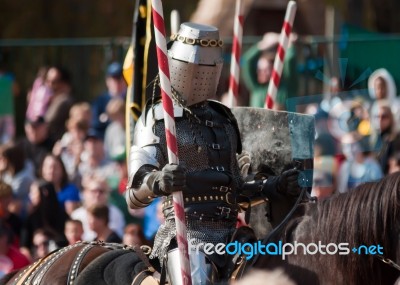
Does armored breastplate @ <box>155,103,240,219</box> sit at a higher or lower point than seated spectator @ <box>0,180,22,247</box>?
higher

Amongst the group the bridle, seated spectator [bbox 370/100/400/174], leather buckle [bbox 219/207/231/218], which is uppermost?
leather buckle [bbox 219/207/231/218]

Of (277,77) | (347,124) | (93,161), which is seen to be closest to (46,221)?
(93,161)

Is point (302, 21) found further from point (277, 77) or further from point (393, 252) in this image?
point (393, 252)

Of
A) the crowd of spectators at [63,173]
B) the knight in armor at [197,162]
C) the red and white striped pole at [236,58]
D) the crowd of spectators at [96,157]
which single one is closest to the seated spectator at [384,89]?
the crowd of spectators at [96,157]

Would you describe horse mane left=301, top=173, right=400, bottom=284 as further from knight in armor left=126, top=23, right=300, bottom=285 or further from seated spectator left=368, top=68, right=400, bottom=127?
seated spectator left=368, top=68, right=400, bottom=127

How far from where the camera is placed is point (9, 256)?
34.7ft

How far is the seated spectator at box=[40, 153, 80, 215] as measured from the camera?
12.4m

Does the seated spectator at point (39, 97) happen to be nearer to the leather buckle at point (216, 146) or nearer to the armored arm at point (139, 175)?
the leather buckle at point (216, 146)

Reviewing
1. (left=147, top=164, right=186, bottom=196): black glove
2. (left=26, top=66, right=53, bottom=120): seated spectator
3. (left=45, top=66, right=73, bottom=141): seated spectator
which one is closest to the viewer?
(left=147, top=164, right=186, bottom=196): black glove

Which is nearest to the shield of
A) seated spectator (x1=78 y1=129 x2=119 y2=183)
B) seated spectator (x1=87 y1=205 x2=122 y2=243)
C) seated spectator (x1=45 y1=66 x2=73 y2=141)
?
seated spectator (x1=87 y1=205 x2=122 y2=243)

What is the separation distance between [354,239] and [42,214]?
→ 6030mm

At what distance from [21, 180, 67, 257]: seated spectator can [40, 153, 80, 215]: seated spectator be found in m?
0.13

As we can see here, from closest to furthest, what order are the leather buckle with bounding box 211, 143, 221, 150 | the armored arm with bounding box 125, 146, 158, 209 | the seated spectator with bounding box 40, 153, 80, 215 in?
the armored arm with bounding box 125, 146, 158, 209
the leather buckle with bounding box 211, 143, 221, 150
the seated spectator with bounding box 40, 153, 80, 215

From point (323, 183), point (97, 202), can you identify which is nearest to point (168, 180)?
point (323, 183)
